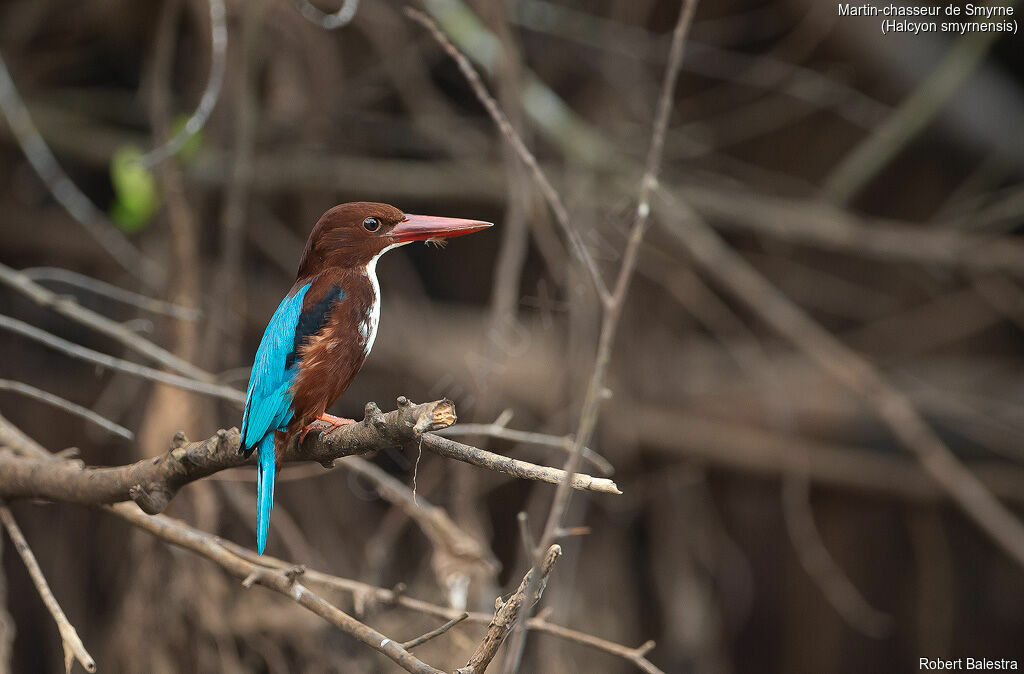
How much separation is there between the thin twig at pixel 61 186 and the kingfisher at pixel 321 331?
1.15 metres

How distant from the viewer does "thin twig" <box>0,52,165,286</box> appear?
2553 millimetres

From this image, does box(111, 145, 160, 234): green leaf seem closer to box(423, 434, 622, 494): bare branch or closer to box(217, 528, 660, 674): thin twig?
box(217, 528, 660, 674): thin twig

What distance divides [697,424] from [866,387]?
1.02 metres

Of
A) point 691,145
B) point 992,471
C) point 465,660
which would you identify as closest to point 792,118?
point 691,145

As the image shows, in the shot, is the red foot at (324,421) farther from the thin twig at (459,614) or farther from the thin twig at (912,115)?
the thin twig at (912,115)

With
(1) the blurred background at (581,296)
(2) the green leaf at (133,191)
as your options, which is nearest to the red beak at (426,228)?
(1) the blurred background at (581,296)

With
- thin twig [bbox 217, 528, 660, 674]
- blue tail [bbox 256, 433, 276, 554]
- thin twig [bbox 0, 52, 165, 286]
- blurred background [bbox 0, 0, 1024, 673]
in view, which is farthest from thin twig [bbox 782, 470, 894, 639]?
blue tail [bbox 256, 433, 276, 554]

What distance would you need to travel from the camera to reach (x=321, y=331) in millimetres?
1502

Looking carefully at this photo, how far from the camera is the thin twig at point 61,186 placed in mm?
2553

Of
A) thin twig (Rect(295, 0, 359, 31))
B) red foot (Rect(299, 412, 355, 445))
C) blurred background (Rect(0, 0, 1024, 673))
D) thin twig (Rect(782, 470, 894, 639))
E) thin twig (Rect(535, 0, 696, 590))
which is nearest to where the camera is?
thin twig (Rect(535, 0, 696, 590))

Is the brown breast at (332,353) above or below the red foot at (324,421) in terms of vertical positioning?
above

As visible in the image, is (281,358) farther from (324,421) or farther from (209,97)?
(209,97)

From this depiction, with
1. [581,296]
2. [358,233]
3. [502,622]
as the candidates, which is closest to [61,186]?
[581,296]

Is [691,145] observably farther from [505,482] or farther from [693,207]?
[505,482]
